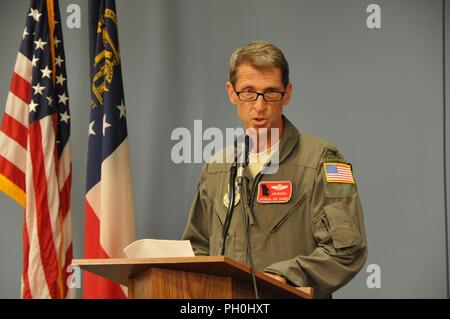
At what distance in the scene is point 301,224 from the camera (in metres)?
3.20

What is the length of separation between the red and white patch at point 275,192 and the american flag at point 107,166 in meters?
1.44

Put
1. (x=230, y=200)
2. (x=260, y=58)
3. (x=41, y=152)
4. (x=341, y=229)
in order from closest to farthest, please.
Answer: (x=230, y=200), (x=341, y=229), (x=260, y=58), (x=41, y=152)

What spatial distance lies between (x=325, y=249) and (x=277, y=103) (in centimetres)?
71

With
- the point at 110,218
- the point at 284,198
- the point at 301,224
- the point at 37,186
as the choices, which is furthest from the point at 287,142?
the point at 37,186

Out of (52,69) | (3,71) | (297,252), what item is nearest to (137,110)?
(52,69)

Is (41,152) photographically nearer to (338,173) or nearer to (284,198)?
(284,198)

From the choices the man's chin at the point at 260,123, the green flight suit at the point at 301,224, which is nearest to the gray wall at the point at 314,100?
the green flight suit at the point at 301,224

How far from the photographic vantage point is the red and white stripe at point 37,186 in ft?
14.4

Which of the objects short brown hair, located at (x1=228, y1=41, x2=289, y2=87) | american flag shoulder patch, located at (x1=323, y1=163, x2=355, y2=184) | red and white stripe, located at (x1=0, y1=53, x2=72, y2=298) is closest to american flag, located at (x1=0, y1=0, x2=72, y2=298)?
red and white stripe, located at (x1=0, y1=53, x2=72, y2=298)

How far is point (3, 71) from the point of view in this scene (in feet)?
17.1

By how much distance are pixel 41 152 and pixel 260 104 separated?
1803 millimetres

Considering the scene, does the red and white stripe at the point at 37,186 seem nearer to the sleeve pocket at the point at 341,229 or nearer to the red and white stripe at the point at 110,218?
the red and white stripe at the point at 110,218

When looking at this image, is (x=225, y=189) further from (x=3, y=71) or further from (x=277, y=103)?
(x=3, y=71)
